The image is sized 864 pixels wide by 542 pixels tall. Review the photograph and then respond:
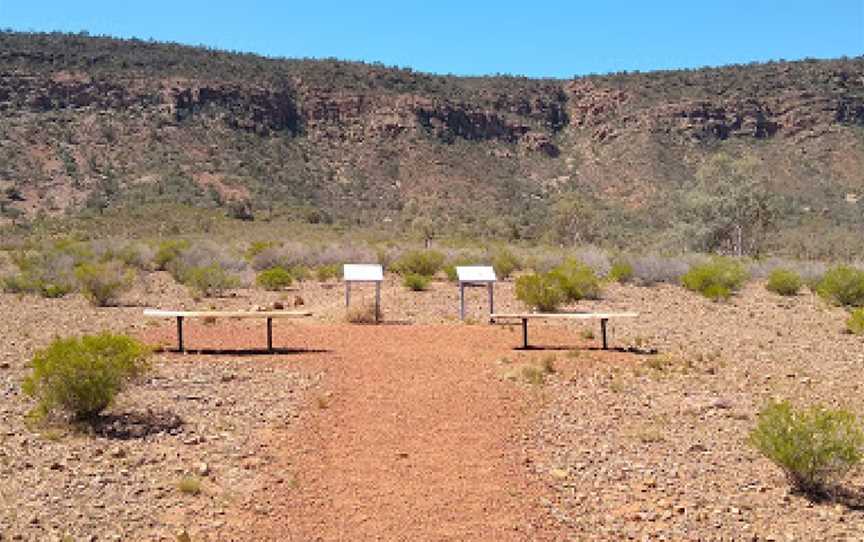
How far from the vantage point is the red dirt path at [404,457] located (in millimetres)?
6730

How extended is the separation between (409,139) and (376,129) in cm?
317

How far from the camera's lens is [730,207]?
4150 cm

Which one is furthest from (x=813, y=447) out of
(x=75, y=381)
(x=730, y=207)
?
(x=730, y=207)

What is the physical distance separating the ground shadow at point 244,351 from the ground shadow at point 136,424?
4093mm

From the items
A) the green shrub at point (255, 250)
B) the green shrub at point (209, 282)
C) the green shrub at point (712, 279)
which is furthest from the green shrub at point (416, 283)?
the green shrub at point (255, 250)

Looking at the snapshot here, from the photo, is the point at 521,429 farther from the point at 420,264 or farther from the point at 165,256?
the point at 165,256

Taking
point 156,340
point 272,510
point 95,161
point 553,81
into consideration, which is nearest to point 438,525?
point 272,510

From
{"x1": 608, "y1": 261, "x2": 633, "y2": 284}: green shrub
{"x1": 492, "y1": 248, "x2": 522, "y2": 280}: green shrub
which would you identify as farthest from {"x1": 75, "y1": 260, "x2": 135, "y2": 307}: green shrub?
{"x1": 608, "y1": 261, "x2": 633, "y2": 284}: green shrub

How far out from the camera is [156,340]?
15.2 metres

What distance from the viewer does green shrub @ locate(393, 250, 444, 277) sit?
29016mm

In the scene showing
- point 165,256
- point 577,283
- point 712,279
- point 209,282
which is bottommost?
point 712,279

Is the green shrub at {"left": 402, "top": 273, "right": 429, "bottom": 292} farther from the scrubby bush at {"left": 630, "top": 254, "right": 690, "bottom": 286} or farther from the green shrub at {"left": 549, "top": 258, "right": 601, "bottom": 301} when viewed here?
the scrubby bush at {"left": 630, "top": 254, "right": 690, "bottom": 286}

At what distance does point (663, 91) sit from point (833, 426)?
77322mm

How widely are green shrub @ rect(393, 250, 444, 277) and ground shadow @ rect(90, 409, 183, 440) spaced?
1913 centimetres
